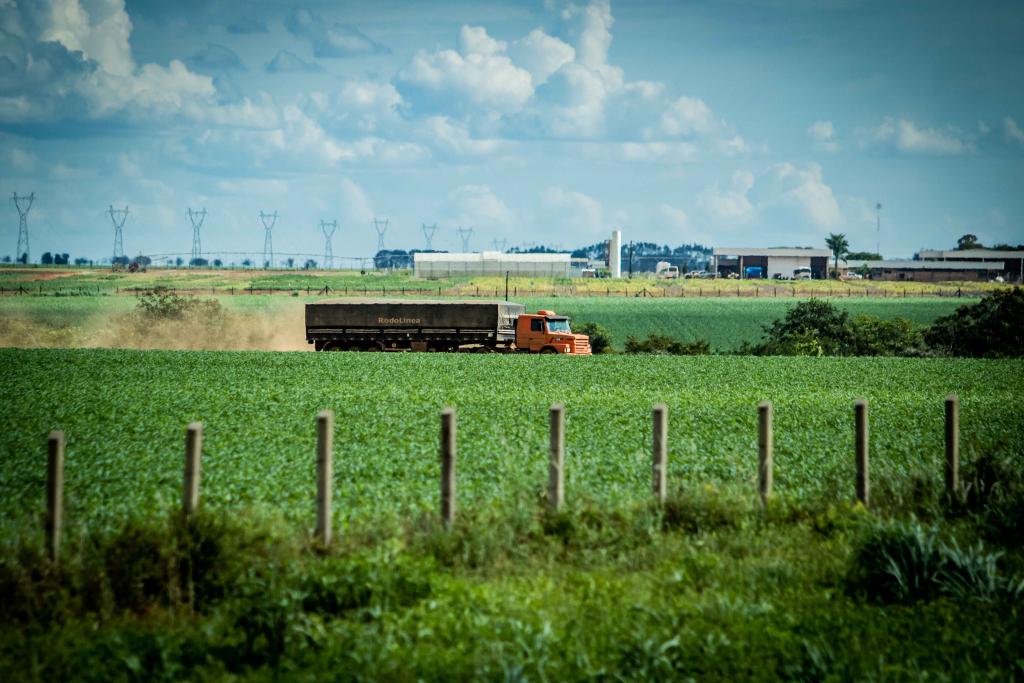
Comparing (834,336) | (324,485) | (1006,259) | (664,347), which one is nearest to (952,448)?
(324,485)

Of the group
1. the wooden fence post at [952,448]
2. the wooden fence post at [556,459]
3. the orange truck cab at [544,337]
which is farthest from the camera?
the orange truck cab at [544,337]

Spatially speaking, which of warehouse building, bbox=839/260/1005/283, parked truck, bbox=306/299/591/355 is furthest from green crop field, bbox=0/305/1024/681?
warehouse building, bbox=839/260/1005/283

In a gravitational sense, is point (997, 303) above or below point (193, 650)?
above

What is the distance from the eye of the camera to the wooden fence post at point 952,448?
14.8 m

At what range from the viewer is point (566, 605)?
11.0 metres

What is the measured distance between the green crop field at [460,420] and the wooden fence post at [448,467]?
1.18 m

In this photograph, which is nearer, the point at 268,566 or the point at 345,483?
the point at 268,566

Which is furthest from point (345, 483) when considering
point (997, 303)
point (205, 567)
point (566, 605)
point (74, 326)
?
point (74, 326)

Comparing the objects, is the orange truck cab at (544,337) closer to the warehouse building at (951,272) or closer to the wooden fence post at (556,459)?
the wooden fence post at (556,459)

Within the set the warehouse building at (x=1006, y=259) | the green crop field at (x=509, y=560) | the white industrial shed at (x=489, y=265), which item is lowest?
the green crop field at (x=509, y=560)

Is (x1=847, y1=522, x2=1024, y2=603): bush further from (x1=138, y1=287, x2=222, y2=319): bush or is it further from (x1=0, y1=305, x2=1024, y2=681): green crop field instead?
(x1=138, y1=287, x2=222, y2=319): bush

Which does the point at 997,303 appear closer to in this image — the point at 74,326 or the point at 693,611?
the point at 693,611

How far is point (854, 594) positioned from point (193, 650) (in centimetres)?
661

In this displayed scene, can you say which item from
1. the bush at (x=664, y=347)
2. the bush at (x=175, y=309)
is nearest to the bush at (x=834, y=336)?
the bush at (x=664, y=347)
